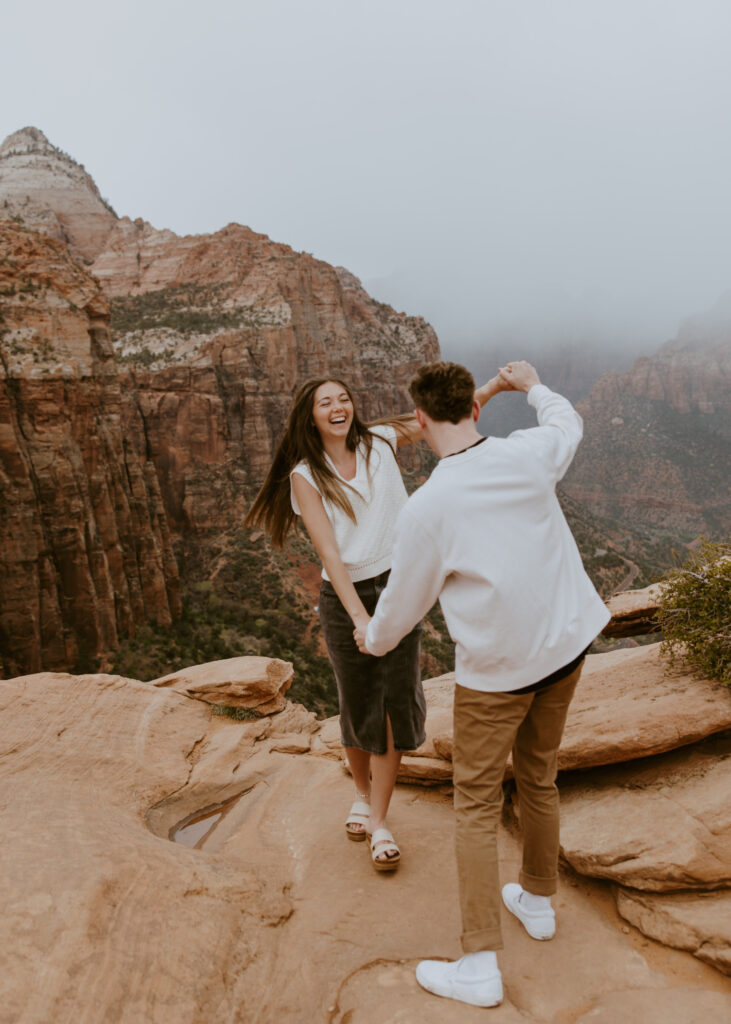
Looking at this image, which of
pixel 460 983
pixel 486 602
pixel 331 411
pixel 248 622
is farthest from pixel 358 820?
pixel 248 622

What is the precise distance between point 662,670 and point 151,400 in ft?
123

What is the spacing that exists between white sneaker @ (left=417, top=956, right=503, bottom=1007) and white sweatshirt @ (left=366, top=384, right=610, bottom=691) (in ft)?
3.74

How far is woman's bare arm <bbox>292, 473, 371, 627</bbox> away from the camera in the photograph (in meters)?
2.88

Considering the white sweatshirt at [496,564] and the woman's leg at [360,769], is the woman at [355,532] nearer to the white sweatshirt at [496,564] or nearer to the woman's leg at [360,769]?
the woman's leg at [360,769]

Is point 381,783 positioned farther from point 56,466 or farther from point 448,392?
point 56,466

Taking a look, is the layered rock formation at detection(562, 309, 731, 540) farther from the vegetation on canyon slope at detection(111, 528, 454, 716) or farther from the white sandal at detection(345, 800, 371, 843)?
the white sandal at detection(345, 800, 371, 843)

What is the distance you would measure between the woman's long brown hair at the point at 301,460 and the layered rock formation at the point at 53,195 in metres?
70.2

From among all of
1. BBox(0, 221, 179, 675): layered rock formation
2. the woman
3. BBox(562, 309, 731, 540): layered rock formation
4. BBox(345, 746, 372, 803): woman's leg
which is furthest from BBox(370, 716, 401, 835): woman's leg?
BBox(562, 309, 731, 540): layered rock formation

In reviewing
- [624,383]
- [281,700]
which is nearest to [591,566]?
[281,700]

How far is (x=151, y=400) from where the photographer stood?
122 ft

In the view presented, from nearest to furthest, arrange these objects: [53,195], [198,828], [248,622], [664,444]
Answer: [198,828] < [248,622] < [53,195] < [664,444]

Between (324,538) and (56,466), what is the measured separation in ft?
63.9

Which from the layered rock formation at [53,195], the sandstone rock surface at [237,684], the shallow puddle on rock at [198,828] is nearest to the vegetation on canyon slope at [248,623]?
the sandstone rock surface at [237,684]

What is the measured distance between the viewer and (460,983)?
2314 millimetres
